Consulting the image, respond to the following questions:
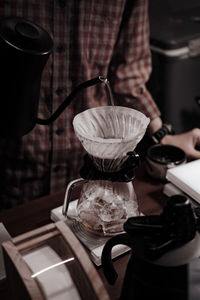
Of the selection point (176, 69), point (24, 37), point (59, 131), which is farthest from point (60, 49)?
point (176, 69)

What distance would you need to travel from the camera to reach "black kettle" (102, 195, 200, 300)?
2.33 ft

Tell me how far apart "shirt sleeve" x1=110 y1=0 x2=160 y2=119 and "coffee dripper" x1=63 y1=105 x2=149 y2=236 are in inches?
25.1

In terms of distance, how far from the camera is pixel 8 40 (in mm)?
861

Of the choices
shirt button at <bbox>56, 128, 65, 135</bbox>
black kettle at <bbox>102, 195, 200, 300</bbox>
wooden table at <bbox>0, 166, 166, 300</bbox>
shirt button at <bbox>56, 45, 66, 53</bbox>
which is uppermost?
shirt button at <bbox>56, 45, 66, 53</bbox>

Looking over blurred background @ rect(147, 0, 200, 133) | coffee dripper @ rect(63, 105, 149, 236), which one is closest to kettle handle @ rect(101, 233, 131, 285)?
coffee dripper @ rect(63, 105, 149, 236)

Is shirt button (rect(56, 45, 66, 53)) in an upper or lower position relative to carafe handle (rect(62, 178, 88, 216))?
upper

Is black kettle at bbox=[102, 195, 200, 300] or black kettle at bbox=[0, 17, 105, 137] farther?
black kettle at bbox=[0, 17, 105, 137]

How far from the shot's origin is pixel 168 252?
0.72 m

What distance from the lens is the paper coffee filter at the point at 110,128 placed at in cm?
96

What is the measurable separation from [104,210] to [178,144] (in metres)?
0.55

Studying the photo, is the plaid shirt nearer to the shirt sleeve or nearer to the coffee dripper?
the shirt sleeve

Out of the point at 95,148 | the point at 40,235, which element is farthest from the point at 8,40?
the point at 40,235

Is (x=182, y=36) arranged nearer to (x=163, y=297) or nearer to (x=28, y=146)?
(x=28, y=146)

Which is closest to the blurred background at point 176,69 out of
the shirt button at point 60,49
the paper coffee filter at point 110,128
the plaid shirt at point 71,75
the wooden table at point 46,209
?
the plaid shirt at point 71,75
